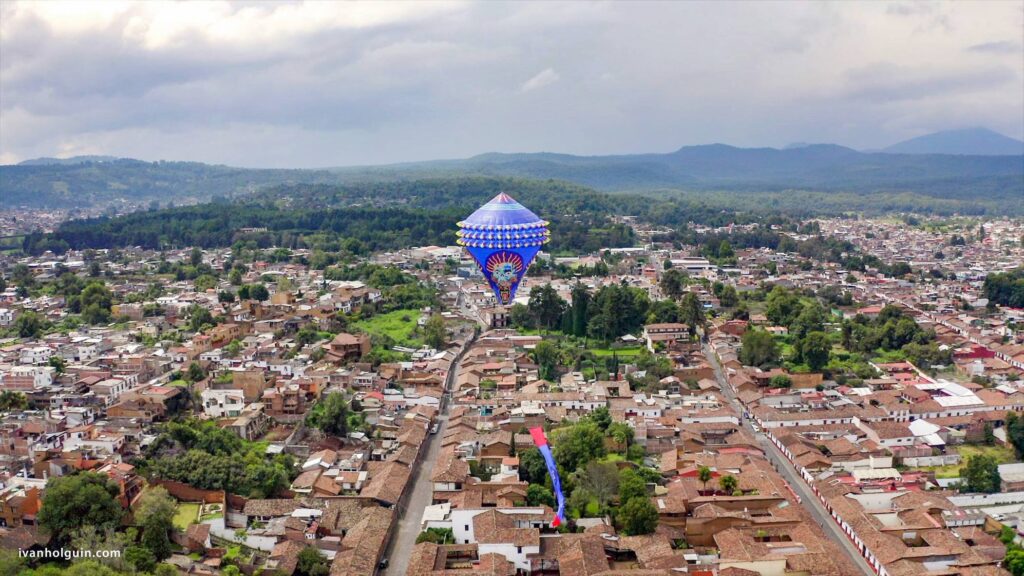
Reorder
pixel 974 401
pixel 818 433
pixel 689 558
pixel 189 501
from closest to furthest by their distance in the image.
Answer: pixel 689 558
pixel 189 501
pixel 818 433
pixel 974 401

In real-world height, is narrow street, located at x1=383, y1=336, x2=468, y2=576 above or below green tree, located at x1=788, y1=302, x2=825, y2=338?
below

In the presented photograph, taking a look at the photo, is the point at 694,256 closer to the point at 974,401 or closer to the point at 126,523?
the point at 974,401

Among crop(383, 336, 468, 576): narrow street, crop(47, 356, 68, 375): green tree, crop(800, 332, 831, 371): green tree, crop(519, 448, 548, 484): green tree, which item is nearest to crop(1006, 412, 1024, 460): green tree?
crop(800, 332, 831, 371): green tree

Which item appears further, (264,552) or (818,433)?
(818,433)

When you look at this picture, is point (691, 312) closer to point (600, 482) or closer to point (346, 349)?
point (346, 349)

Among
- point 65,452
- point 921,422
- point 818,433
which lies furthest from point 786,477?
point 65,452

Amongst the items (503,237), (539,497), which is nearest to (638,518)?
(539,497)

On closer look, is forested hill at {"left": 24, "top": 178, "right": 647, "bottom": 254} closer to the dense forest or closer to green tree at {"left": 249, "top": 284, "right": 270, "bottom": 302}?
green tree at {"left": 249, "top": 284, "right": 270, "bottom": 302}
